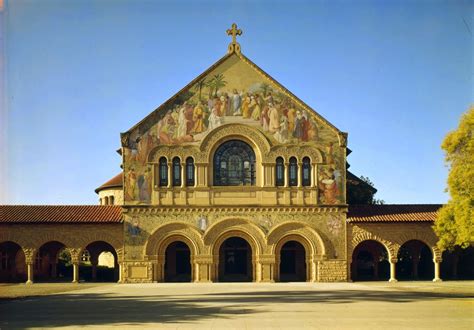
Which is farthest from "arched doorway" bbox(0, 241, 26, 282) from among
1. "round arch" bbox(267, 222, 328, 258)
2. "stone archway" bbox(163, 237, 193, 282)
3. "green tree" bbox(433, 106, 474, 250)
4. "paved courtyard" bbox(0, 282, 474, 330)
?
"green tree" bbox(433, 106, 474, 250)

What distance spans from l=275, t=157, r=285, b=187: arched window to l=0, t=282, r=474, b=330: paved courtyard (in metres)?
8.60

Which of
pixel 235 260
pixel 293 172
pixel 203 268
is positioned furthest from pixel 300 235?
pixel 203 268

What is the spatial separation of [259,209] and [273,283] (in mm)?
4819

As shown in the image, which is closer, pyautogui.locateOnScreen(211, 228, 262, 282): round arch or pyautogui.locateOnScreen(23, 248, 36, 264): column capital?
pyautogui.locateOnScreen(211, 228, 262, 282): round arch

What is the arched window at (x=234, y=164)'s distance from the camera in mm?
43969

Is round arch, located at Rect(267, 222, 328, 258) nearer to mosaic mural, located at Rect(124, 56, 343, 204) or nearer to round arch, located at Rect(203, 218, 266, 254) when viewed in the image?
round arch, located at Rect(203, 218, 266, 254)

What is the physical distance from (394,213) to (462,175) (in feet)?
41.6

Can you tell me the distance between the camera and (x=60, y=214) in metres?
44.6

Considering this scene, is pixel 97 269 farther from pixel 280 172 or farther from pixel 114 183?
pixel 280 172

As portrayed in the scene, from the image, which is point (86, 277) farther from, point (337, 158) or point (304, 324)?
point (304, 324)

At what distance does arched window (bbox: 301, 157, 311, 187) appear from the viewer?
144 ft

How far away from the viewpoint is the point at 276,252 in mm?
43281

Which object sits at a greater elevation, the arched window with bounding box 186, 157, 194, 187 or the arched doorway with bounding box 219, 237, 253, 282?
the arched window with bounding box 186, 157, 194, 187

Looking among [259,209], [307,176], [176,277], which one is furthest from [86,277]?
[307,176]
